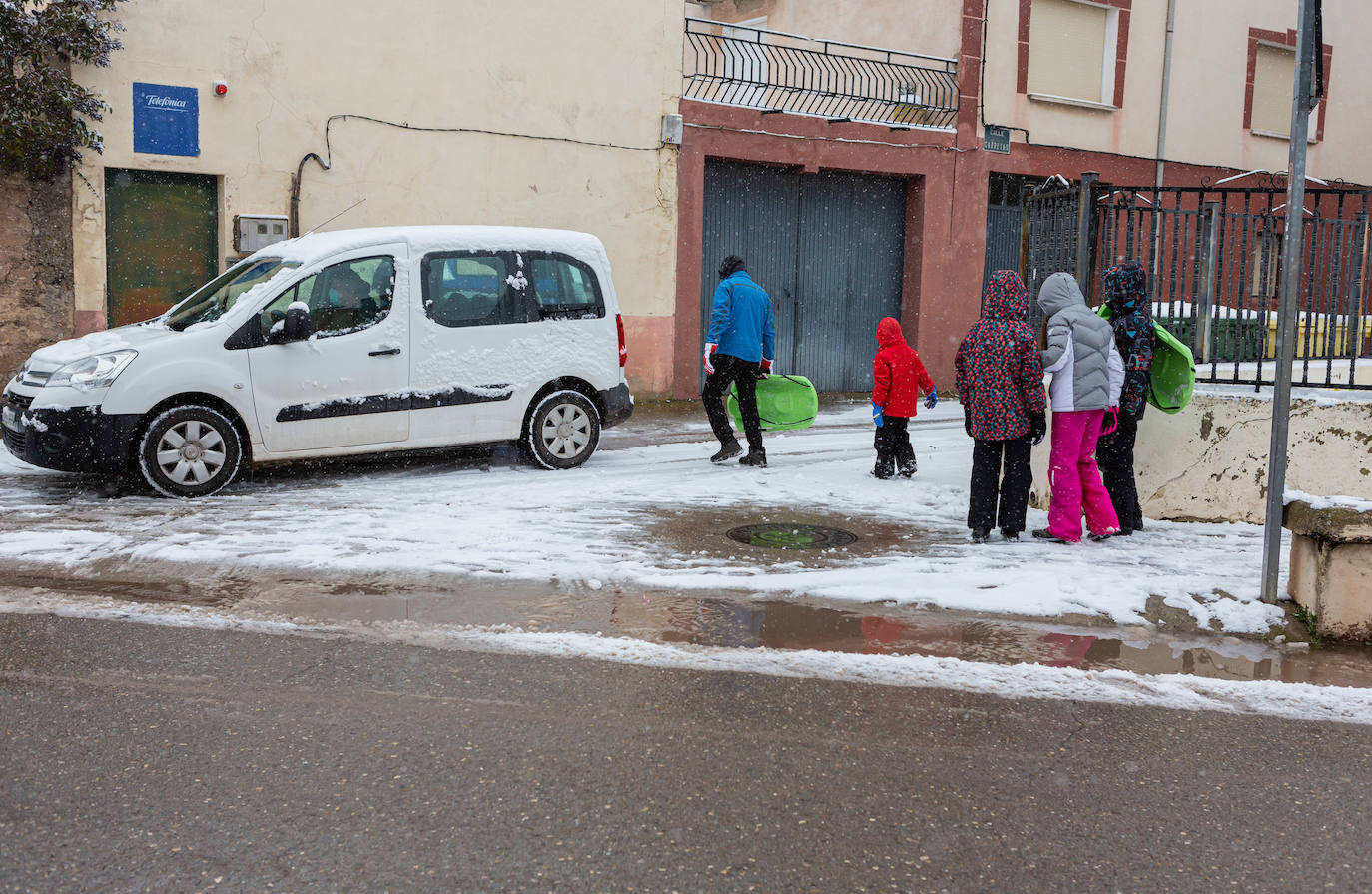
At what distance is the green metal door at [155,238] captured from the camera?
42.0ft

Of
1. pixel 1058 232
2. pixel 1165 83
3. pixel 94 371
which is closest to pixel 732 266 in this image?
pixel 1058 232

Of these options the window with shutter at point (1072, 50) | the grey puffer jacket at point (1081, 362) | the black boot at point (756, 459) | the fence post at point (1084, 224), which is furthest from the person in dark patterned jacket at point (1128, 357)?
the window with shutter at point (1072, 50)

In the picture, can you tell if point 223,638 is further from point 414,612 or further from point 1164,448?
point 1164,448

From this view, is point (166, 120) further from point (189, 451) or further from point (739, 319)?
point (739, 319)

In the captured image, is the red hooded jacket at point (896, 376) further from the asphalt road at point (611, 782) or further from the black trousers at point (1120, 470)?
the asphalt road at point (611, 782)

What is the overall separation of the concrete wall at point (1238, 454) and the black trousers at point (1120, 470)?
0.51 m

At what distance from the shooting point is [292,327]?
8.77 metres

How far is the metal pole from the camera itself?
19.1ft

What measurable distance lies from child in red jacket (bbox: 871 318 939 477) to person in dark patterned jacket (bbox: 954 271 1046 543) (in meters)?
2.01

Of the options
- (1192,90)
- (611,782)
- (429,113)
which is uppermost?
(1192,90)

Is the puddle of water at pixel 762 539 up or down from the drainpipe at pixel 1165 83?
down

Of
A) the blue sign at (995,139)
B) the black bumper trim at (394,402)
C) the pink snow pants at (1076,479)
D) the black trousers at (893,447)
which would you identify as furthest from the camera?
the blue sign at (995,139)

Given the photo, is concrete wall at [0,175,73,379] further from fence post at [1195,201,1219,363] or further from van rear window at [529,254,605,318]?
fence post at [1195,201,1219,363]

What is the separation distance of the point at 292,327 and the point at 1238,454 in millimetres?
6131
